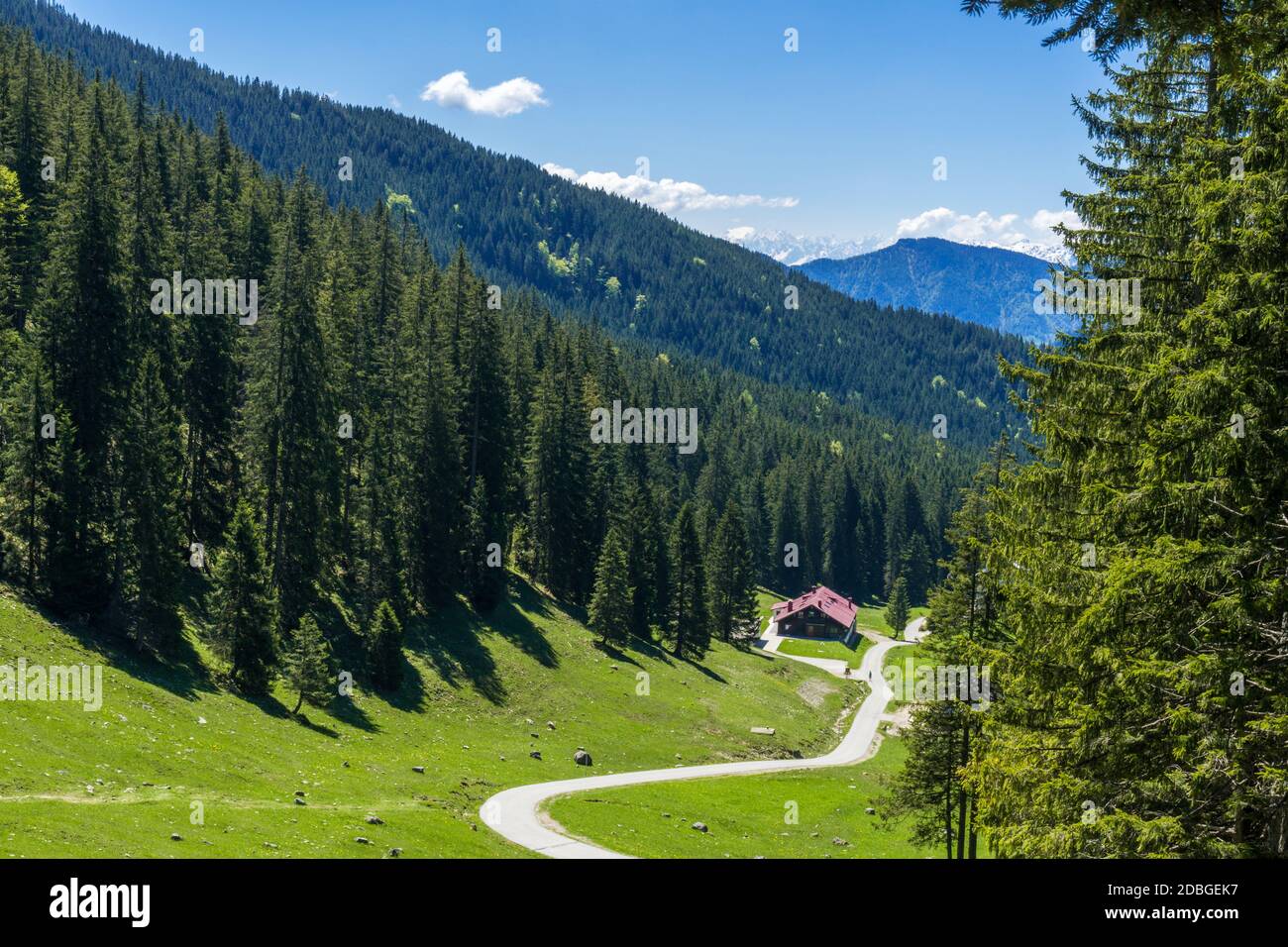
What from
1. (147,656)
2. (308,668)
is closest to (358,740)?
(308,668)

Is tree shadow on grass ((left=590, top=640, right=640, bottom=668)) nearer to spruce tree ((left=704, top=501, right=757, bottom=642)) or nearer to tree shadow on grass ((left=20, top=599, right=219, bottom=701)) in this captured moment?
spruce tree ((left=704, top=501, right=757, bottom=642))

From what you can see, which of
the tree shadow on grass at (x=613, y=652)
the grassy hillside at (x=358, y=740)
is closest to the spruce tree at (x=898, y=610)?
the grassy hillside at (x=358, y=740)

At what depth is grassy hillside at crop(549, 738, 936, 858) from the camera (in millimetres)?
34875

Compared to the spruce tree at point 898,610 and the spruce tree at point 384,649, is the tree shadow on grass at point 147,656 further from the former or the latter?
the spruce tree at point 898,610

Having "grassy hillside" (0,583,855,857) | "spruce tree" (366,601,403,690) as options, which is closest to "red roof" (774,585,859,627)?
"grassy hillside" (0,583,855,857)

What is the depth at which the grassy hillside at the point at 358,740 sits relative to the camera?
74.8 ft

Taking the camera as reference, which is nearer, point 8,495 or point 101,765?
point 101,765

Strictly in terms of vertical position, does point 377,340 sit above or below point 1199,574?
above

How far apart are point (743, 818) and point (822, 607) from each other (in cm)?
7433

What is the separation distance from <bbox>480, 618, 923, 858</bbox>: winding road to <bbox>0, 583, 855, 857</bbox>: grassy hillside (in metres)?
1.12

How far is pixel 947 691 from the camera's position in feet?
99.1
